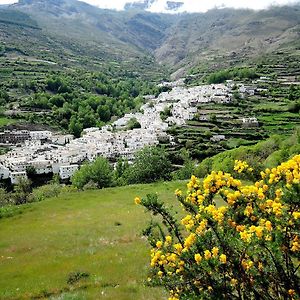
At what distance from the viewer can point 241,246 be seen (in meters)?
5.62

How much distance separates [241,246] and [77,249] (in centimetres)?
1334

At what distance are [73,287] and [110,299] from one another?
209 centimetres

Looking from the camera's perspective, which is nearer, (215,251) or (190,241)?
(215,251)

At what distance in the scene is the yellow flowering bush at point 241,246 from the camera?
5723 mm

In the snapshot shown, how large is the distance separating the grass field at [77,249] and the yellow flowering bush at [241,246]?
4.88m

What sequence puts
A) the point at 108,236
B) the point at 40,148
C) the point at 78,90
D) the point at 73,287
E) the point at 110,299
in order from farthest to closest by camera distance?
1. the point at 78,90
2. the point at 40,148
3. the point at 108,236
4. the point at 73,287
5. the point at 110,299

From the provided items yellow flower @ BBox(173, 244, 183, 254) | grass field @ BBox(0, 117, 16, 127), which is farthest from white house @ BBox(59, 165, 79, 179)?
yellow flower @ BBox(173, 244, 183, 254)

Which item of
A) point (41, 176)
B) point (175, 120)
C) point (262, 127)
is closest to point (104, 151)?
point (41, 176)

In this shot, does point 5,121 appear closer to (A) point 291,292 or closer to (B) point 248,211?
(B) point 248,211

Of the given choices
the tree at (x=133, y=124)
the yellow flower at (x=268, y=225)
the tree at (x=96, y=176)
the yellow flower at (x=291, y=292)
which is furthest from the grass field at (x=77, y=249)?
the tree at (x=133, y=124)

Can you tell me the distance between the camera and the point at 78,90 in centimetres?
17462

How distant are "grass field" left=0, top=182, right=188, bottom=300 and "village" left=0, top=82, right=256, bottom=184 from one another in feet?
191

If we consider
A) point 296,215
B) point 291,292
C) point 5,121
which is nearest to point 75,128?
point 5,121

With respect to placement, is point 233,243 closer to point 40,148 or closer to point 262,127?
point 262,127
